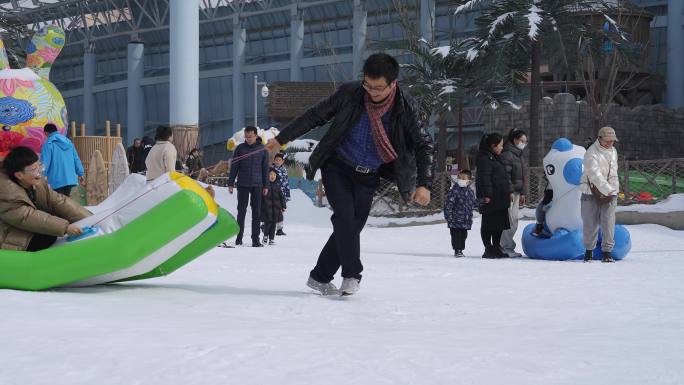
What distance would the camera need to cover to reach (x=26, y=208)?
6.12 metres

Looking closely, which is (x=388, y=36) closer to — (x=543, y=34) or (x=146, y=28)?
(x=146, y=28)

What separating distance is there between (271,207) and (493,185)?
383 centimetres

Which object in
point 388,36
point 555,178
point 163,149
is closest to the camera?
point 163,149

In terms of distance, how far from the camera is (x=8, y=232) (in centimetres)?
625

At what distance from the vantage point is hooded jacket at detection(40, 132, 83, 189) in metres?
10.8

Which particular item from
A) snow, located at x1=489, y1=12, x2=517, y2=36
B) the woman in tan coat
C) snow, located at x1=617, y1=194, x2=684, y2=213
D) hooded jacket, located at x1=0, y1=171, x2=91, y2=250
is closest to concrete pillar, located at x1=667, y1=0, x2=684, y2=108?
snow, located at x1=489, y1=12, x2=517, y2=36

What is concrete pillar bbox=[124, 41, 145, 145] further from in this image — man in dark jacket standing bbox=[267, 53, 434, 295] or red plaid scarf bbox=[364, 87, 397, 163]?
red plaid scarf bbox=[364, 87, 397, 163]

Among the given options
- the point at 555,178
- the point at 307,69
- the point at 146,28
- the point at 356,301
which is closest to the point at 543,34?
the point at 555,178

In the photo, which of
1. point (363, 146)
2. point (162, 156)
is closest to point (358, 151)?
point (363, 146)

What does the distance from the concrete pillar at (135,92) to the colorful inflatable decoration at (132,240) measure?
154ft

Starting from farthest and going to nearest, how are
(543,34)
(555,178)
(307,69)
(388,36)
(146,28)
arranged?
(146,28)
(307,69)
(388,36)
(543,34)
(555,178)

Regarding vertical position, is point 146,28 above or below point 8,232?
above

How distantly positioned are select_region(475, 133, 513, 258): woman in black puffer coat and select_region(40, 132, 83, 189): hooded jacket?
14.7 ft

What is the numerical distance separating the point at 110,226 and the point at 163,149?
13.6 ft
